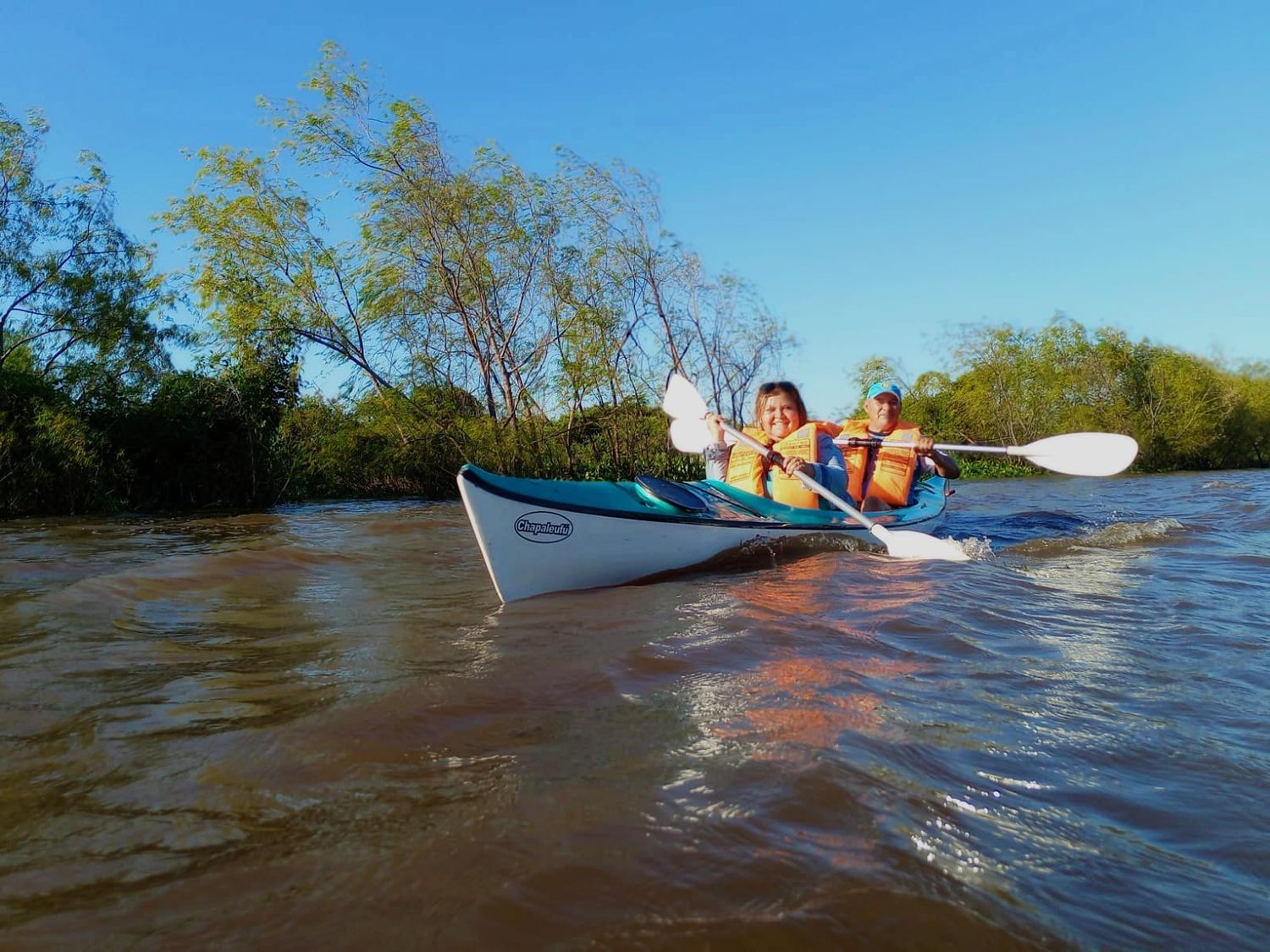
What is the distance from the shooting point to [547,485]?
4.39 m

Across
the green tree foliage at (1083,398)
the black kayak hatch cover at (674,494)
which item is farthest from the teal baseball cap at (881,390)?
the green tree foliage at (1083,398)

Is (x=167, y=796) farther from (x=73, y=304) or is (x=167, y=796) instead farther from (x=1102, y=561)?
(x=73, y=304)

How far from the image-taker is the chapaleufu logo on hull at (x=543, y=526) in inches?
164

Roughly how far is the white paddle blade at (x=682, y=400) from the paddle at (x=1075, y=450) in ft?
0.75

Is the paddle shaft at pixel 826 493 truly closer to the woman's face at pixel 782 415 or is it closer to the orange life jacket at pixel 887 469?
the woman's face at pixel 782 415

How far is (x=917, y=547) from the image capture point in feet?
Answer: 17.7

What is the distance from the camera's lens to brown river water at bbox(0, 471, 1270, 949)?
1.20m

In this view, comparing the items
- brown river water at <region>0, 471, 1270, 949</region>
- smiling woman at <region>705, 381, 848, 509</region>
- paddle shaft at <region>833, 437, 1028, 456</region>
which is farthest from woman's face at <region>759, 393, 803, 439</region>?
brown river water at <region>0, 471, 1270, 949</region>

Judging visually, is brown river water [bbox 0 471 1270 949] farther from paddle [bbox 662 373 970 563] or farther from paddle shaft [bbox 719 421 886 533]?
paddle shaft [bbox 719 421 886 533]

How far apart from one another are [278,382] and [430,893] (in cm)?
1361

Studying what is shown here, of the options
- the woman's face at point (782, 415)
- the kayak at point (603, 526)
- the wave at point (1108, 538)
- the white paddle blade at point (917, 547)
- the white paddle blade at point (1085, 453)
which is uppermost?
the woman's face at point (782, 415)

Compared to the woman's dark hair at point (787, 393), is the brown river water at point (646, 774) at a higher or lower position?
lower

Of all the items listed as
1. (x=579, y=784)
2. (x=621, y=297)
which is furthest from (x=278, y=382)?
(x=579, y=784)

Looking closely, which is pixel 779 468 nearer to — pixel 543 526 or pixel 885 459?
pixel 885 459
